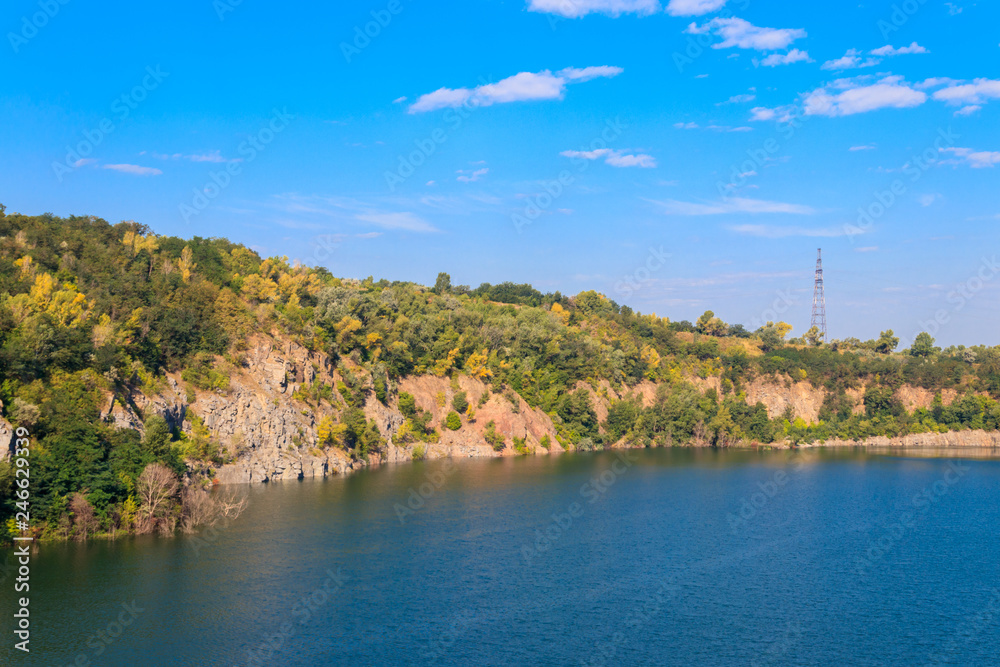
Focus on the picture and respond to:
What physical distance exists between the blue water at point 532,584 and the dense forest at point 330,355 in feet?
18.8

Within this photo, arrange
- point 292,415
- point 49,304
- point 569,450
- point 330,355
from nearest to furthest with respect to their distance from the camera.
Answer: point 49,304 < point 292,415 < point 330,355 < point 569,450

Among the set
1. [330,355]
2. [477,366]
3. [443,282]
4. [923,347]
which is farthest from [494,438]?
[923,347]

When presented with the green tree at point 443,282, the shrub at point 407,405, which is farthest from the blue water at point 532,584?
the green tree at point 443,282

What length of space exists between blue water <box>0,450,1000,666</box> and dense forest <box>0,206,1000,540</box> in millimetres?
5715

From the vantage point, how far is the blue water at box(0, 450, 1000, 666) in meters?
36.9

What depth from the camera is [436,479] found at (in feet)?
276

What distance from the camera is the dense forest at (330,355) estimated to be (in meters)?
54.0

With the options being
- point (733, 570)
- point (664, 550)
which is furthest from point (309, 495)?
point (733, 570)

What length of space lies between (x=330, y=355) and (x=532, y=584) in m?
57.8

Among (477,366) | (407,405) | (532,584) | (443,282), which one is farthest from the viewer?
(443,282)

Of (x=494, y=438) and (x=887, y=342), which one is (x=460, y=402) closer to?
(x=494, y=438)

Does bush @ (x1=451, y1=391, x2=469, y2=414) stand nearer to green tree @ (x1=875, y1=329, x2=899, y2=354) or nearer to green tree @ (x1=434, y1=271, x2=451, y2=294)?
green tree @ (x1=434, y1=271, x2=451, y2=294)

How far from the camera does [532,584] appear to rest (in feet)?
155

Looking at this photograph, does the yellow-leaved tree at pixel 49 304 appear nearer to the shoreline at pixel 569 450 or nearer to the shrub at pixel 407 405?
the shoreline at pixel 569 450
